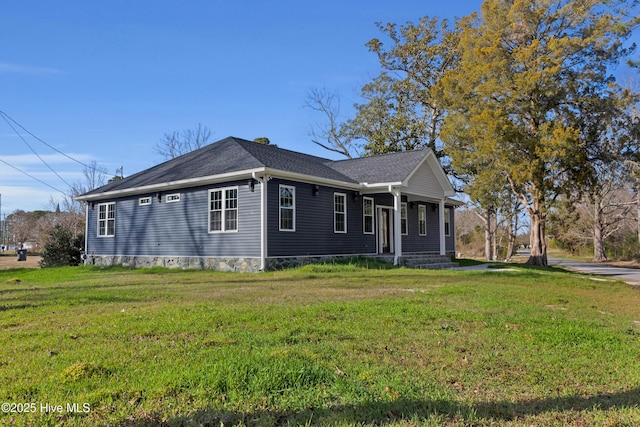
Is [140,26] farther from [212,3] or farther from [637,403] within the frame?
[637,403]

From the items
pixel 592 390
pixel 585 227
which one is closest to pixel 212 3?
pixel 592 390

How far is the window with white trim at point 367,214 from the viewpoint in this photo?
56.1 feet

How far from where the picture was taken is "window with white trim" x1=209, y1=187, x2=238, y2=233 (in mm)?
14008

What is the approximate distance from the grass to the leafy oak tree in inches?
504

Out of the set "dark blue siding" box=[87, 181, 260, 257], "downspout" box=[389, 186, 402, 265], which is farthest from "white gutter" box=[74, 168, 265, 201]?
"downspout" box=[389, 186, 402, 265]

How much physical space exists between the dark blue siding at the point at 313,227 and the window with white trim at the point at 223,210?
4.46 ft

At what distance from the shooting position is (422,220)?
2045 centimetres

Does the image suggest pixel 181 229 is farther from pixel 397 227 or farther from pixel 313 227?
pixel 397 227

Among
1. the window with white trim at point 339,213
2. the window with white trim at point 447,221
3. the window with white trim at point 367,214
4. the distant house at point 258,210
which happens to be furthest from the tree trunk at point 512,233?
the window with white trim at point 339,213

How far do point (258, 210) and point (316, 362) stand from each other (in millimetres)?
9877

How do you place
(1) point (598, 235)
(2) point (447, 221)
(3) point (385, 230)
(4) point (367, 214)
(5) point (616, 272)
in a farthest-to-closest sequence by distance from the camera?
1. (1) point (598, 235)
2. (2) point (447, 221)
3. (5) point (616, 272)
4. (3) point (385, 230)
5. (4) point (367, 214)

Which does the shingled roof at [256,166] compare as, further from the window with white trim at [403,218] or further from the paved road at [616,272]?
the paved road at [616,272]

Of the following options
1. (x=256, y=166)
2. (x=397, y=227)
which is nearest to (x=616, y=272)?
(x=397, y=227)

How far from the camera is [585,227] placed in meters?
39.4
